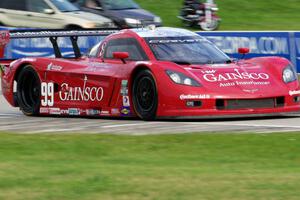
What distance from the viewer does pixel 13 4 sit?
28.1 metres

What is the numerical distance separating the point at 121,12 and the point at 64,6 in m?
1.87

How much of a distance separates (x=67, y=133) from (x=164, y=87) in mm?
1565

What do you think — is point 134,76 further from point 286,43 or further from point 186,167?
point 286,43

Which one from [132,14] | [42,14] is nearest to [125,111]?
[42,14]

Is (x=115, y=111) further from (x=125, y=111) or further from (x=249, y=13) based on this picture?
(x=249, y=13)

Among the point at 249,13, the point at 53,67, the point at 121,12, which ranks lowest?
the point at 53,67

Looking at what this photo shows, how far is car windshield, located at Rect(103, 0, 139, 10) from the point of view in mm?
29172

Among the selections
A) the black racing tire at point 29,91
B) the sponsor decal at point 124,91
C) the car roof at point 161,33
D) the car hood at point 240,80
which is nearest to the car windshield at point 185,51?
the car roof at point 161,33

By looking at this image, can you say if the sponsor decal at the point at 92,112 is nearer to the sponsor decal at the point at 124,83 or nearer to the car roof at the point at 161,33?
the sponsor decal at the point at 124,83

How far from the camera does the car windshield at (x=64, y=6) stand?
2766 centimetres

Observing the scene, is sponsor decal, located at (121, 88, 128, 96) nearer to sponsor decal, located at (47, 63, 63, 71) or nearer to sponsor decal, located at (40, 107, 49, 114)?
sponsor decal, located at (47, 63, 63, 71)

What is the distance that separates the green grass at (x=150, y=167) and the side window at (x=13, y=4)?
17.2m

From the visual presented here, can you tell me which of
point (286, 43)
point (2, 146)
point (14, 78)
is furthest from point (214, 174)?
point (286, 43)

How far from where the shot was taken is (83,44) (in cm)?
2255
